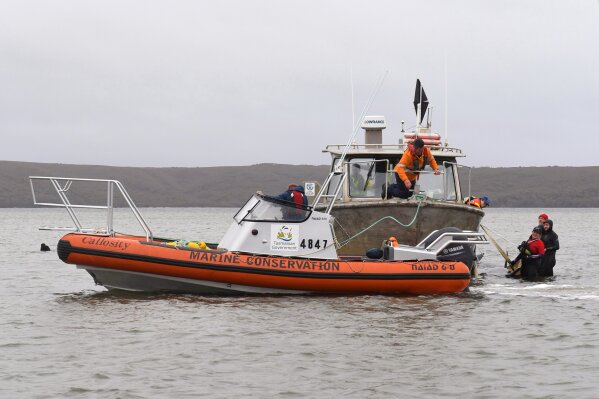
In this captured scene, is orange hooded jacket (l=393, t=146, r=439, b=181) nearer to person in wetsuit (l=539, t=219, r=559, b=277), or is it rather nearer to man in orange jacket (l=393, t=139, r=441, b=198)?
man in orange jacket (l=393, t=139, r=441, b=198)

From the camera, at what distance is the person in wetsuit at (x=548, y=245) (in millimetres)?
18984

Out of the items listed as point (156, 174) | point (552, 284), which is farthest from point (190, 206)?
point (552, 284)

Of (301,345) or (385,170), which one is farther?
(385,170)

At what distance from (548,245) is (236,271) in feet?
24.6

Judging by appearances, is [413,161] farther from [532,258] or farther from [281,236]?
[281,236]

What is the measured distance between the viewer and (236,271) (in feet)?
47.9

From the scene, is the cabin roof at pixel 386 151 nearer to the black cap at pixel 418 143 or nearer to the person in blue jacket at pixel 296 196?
the black cap at pixel 418 143

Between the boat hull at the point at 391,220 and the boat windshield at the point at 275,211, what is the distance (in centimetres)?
304

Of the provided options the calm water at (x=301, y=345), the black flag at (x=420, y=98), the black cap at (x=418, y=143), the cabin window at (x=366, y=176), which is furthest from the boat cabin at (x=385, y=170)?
the calm water at (x=301, y=345)

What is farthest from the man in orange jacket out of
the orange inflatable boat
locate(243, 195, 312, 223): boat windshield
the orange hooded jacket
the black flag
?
locate(243, 195, 312, 223): boat windshield

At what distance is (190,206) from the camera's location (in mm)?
153875

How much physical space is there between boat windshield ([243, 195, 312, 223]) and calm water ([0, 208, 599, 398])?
4.09ft

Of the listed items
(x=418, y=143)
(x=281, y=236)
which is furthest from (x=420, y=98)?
(x=281, y=236)

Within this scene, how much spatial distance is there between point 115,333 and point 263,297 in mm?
3371
